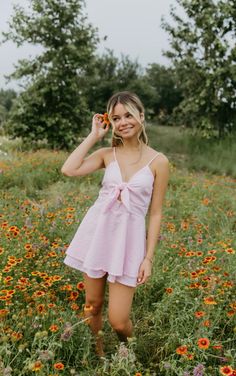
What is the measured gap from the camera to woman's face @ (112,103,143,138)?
2727 mm

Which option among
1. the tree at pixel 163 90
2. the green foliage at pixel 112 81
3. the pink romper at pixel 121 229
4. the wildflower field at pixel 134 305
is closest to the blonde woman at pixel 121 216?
the pink romper at pixel 121 229

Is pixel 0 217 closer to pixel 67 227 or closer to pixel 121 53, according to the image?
pixel 67 227

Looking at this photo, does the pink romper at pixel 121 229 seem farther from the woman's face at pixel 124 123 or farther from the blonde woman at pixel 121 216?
the woman's face at pixel 124 123

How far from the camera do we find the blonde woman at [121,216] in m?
2.64

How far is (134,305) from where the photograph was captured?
376cm

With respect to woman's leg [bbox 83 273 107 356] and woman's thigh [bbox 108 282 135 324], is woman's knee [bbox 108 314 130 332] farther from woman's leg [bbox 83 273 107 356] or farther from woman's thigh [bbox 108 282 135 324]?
woman's leg [bbox 83 273 107 356]

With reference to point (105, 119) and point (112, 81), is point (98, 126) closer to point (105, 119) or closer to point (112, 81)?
point (105, 119)

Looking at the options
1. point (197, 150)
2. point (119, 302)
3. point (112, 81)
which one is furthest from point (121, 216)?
point (112, 81)

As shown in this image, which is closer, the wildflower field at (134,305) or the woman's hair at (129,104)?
the wildflower field at (134,305)

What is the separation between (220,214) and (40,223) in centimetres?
272

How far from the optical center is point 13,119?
14.2m

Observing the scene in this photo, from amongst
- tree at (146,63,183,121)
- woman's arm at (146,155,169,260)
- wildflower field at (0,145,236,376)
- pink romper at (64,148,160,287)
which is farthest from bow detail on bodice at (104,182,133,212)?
tree at (146,63,183,121)

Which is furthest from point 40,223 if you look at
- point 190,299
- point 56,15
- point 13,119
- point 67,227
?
point 56,15

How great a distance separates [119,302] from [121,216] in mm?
514
